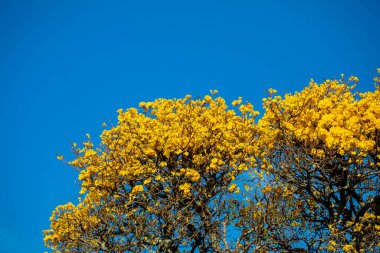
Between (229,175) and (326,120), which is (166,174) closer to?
(229,175)

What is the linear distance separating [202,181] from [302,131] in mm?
7461

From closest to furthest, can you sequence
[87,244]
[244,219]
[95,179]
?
[87,244]
[244,219]
[95,179]

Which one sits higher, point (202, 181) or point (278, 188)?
point (202, 181)

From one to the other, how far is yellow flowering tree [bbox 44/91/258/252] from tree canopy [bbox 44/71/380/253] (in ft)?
0.23

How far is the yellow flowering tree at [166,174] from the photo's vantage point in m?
20.4

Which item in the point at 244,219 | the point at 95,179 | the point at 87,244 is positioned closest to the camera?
the point at 87,244

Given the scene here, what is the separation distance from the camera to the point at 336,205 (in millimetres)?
23312

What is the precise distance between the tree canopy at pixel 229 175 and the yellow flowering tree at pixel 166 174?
0.07 metres

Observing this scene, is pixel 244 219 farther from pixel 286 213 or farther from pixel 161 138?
pixel 161 138

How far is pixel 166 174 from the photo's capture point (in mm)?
23422

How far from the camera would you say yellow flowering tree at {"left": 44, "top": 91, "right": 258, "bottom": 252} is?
67.1 ft

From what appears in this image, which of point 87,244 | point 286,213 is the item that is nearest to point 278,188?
point 286,213

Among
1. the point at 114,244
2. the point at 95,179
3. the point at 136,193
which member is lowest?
the point at 114,244

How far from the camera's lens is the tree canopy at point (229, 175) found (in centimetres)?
2027
